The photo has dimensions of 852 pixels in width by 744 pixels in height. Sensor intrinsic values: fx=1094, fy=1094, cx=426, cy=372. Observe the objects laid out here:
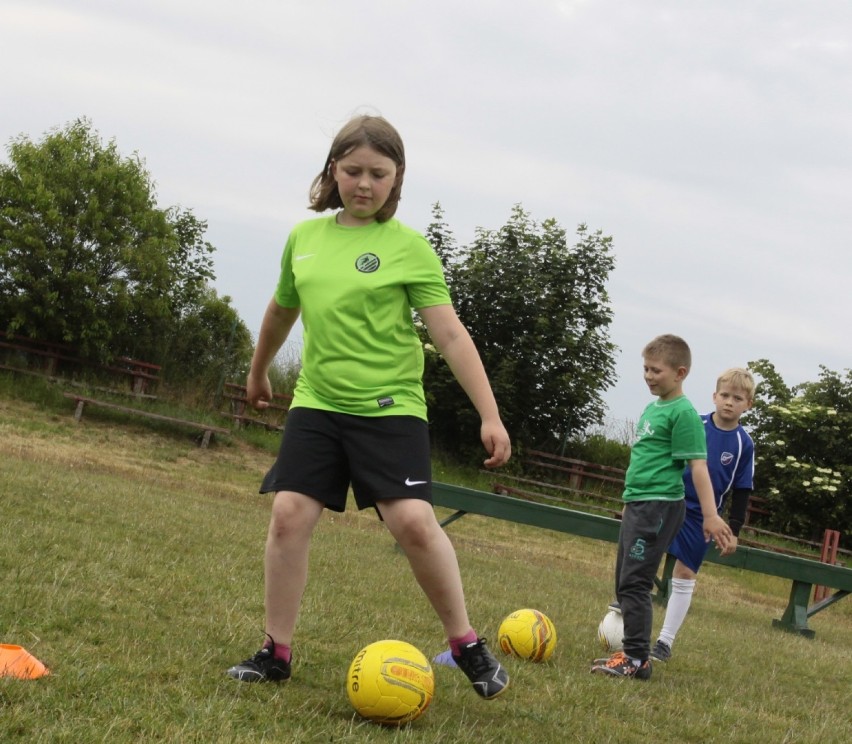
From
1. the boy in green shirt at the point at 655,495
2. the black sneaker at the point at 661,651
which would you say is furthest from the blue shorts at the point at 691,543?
the boy in green shirt at the point at 655,495

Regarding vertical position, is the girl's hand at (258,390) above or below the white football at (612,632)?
above

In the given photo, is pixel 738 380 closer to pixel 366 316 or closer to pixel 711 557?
pixel 366 316

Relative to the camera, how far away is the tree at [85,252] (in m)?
24.7

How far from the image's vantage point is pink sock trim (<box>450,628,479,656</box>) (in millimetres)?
3844

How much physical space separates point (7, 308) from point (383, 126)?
76.0 feet

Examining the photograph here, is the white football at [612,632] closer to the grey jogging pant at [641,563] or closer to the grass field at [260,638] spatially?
the grass field at [260,638]

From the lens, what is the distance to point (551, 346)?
25.9 m

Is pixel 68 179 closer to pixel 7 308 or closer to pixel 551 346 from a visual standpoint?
pixel 7 308

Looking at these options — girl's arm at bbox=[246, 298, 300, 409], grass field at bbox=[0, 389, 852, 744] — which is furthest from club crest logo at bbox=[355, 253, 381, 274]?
grass field at bbox=[0, 389, 852, 744]

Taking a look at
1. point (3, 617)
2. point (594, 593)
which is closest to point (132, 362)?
point (594, 593)

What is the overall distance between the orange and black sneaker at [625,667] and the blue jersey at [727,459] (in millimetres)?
1385

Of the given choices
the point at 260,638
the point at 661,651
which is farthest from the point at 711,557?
the point at 260,638

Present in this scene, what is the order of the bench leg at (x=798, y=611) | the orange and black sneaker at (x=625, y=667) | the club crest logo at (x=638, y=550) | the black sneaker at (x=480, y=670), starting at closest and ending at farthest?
1. the black sneaker at (x=480, y=670)
2. the orange and black sneaker at (x=625, y=667)
3. the club crest logo at (x=638, y=550)
4. the bench leg at (x=798, y=611)

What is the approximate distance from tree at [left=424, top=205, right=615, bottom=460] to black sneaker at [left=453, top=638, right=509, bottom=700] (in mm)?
20944
